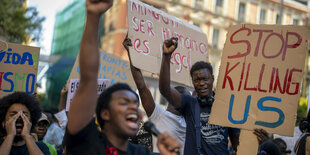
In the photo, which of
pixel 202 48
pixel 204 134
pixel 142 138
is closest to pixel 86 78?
pixel 204 134

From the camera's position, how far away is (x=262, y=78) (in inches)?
161

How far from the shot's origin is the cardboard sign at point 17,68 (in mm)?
5355

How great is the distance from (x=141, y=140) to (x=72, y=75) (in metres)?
2.23

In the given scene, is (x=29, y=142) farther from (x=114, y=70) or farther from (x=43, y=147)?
(x=114, y=70)

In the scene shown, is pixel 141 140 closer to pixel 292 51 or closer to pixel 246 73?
pixel 246 73

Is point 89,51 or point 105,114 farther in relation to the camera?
point 105,114

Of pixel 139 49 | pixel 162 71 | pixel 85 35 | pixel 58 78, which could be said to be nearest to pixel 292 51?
pixel 162 71

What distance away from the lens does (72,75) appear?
255 inches

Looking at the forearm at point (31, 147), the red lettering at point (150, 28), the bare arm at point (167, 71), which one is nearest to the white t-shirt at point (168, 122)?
the bare arm at point (167, 71)

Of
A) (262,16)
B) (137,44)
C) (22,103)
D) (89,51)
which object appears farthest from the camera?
(262,16)

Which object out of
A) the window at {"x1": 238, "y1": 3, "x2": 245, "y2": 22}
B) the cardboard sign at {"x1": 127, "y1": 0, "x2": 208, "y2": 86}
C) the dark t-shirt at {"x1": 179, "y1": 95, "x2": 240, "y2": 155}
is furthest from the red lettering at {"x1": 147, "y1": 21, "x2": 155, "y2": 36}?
the window at {"x1": 238, "y1": 3, "x2": 245, "y2": 22}

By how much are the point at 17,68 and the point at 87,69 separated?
356 centimetres

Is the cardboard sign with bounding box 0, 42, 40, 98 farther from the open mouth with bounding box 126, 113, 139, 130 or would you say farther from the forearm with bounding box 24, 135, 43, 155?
the open mouth with bounding box 126, 113, 139, 130

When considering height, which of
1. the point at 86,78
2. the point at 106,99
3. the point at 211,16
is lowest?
the point at 106,99
